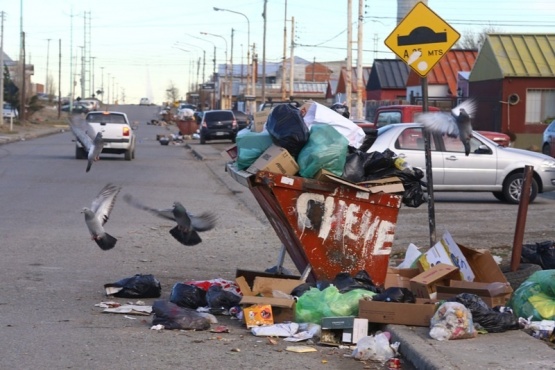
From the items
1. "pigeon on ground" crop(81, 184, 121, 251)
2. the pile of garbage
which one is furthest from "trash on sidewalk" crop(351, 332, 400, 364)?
"pigeon on ground" crop(81, 184, 121, 251)

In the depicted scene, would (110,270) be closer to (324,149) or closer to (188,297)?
(188,297)

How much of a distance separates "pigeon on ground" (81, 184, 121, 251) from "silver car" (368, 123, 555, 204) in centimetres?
854

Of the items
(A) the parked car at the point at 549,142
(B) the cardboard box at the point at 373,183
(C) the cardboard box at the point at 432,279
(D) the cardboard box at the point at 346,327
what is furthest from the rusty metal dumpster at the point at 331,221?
(A) the parked car at the point at 549,142

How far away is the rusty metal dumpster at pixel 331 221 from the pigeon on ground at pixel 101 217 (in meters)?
1.68

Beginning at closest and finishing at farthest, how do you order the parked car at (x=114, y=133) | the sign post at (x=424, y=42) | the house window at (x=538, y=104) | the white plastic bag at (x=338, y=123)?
the white plastic bag at (x=338, y=123), the sign post at (x=424, y=42), the parked car at (x=114, y=133), the house window at (x=538, y=104)

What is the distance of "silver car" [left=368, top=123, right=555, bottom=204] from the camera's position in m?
18.0

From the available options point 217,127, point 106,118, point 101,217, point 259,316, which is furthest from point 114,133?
point 259,316

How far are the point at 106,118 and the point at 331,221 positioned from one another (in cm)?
2406

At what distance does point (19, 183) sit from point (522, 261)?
1463 cm

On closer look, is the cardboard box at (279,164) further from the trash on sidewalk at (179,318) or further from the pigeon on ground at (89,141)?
the pigeon on ground at (89,141)

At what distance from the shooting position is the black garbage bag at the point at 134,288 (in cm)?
887

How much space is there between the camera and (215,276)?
10227mm

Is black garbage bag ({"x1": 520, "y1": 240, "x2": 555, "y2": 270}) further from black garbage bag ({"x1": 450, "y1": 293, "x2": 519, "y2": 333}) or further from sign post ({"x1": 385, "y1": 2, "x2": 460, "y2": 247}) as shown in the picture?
black garbage bag ({"x1": 450, "y1": 293, "x2": 519, "y2": 333})

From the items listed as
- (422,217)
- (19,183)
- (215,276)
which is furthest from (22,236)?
(19,183)
